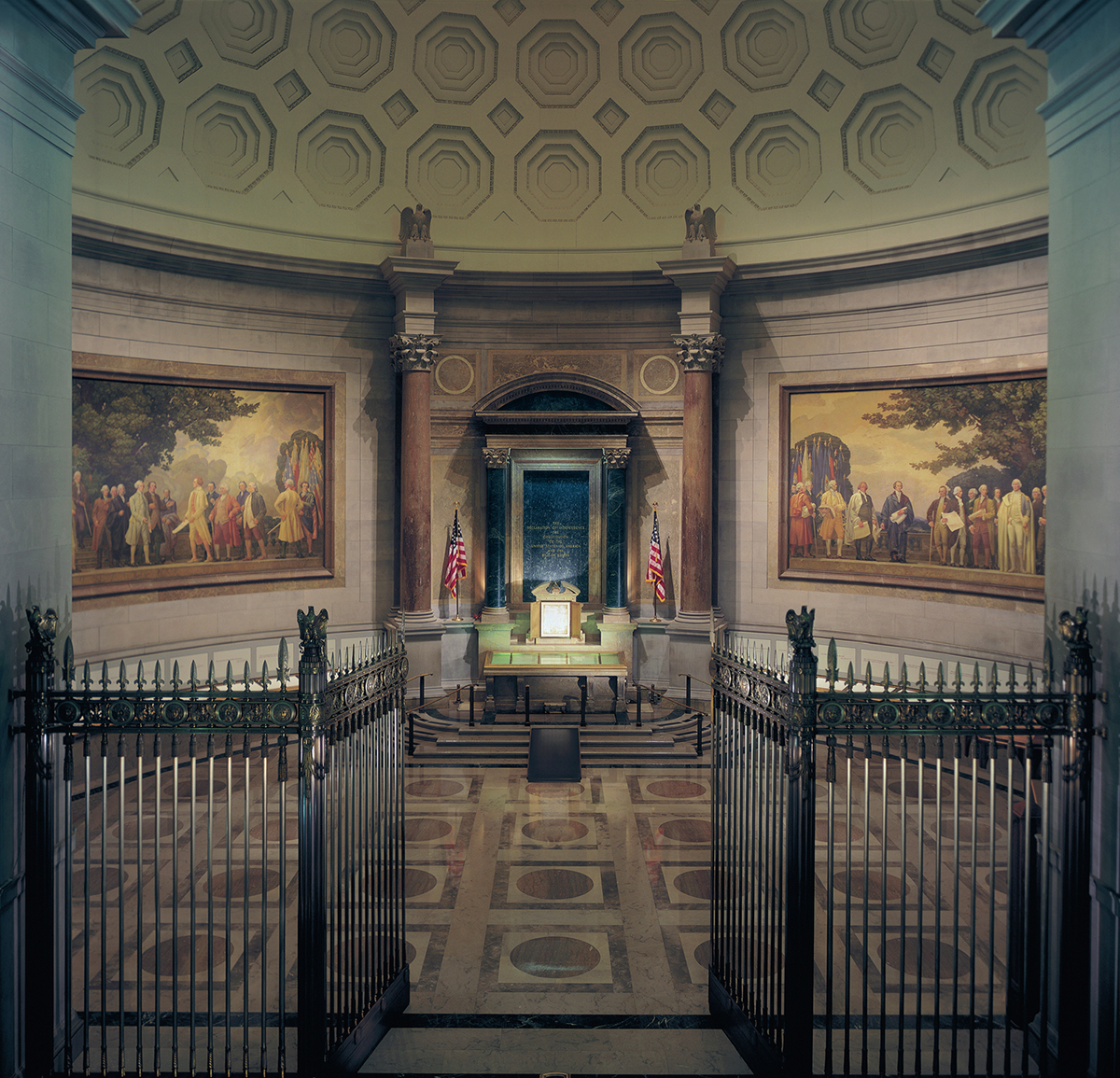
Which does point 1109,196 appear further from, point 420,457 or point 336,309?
point 336,309

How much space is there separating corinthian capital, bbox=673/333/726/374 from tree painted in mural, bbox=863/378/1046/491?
293cm

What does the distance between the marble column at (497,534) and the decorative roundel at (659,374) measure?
2911 millimetres

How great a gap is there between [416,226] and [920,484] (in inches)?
377

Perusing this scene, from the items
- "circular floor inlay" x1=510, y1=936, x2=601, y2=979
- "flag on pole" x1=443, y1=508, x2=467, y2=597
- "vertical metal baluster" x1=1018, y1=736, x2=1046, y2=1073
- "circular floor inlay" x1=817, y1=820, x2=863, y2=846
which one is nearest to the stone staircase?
"flag on pole" x1=443, y1=508, x2=467, y2=597

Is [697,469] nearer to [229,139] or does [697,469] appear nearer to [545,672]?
[545,672]

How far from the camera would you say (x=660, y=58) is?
626 inches

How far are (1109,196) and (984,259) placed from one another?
376 inches

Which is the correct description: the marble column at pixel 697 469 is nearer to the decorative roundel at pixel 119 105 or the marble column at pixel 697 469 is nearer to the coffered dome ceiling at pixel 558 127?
the coffered dome ceiling at pixel 558 127

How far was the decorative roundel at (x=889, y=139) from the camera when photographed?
1455cm

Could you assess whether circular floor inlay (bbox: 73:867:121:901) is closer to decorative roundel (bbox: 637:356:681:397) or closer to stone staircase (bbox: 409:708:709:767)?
stone staircase (bbox: 409:708:709:767)

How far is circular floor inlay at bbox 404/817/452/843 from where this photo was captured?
377 inches

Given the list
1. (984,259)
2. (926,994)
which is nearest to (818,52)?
(984,259)

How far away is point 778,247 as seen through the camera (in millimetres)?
15867

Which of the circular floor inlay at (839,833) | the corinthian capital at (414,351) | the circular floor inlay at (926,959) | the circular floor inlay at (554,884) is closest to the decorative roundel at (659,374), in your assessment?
the corinthian capital at (414,351)
